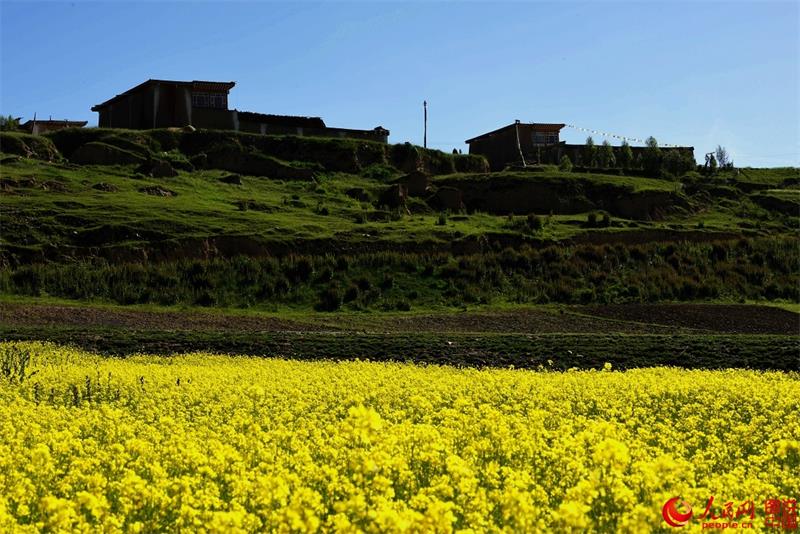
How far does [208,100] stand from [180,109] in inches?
112

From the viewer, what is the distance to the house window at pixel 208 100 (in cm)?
8175

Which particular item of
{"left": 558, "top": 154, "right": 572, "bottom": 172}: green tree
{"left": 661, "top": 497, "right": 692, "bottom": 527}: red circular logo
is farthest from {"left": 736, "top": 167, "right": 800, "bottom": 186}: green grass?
{"left": 661, "top": 497, "right": 692, "bottom": 527}: red circular logo

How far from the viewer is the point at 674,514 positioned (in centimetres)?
662

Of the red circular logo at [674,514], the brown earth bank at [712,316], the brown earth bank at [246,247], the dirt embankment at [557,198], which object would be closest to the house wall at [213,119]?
the dirt embankment at [557,198]

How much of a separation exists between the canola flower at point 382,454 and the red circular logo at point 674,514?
4.5 inches

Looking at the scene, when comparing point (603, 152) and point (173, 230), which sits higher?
point (603, 152)

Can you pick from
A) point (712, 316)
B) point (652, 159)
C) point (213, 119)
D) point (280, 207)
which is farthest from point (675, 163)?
point (712, 316)

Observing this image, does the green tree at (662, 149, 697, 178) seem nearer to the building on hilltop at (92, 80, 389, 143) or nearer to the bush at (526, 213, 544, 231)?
the bush at (526, 213, 544, 231)

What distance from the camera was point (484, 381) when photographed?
55.1 ft

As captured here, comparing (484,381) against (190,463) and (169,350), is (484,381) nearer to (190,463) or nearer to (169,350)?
(190,463)

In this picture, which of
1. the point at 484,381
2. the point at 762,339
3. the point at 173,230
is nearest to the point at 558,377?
the point at 484,381

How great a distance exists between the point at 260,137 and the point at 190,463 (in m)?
72.4

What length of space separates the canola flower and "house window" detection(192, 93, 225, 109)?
68240 mm

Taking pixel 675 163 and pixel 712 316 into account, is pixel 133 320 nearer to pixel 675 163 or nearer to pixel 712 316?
pixel 712 316
